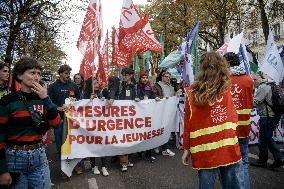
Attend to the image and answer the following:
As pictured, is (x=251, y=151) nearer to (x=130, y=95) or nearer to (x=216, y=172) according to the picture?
(x=130, y=95)

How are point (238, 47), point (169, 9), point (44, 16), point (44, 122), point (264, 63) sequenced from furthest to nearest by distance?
point (169, 9) → point (44, 16) → point (238, 47) → point (264, 63) → point (44, 122)

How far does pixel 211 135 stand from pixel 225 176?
439mm

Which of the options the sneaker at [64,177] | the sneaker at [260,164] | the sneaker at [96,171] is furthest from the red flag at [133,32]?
the sneaker at [64,177]

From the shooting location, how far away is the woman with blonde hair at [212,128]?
3592mm

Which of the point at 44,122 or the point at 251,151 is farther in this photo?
the point at 251,151

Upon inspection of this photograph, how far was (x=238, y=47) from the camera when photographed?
8.60 metres

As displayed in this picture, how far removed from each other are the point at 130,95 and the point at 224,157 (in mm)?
4886

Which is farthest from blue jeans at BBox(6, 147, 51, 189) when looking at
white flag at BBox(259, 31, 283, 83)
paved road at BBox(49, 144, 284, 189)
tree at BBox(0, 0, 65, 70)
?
tree at BBox(0, 0, 65, 70)

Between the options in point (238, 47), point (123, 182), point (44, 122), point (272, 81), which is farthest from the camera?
point (238, 47)

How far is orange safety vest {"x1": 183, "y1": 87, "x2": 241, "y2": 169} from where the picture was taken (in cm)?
360

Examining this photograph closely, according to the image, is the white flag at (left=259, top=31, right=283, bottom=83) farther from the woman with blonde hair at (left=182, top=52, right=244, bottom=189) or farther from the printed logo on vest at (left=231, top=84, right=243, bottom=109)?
the woman with blonde hair at (left=182, top=52, right=244, bottom=189)

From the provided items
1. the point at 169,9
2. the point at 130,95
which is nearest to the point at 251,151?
the point at 130,95

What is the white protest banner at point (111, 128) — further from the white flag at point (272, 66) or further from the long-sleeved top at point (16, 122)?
the long-sleeved top at point (16, 122)

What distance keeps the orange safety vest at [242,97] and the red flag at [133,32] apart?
6375 mm
